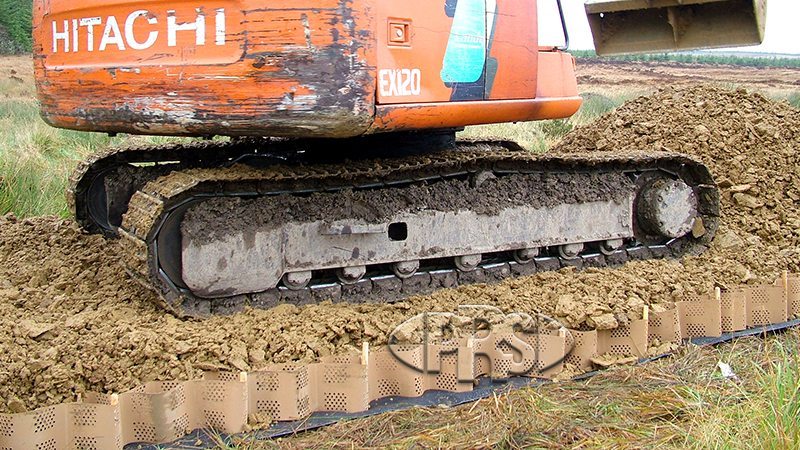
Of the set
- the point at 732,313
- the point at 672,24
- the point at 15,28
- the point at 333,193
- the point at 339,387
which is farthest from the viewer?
the point at 15,28

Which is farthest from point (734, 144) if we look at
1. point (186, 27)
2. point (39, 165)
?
point (39, 165)

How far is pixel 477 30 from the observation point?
5.22m

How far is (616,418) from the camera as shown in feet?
13.4

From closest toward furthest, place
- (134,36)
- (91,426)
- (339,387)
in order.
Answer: (91,426) < (339,387) < (134,36)

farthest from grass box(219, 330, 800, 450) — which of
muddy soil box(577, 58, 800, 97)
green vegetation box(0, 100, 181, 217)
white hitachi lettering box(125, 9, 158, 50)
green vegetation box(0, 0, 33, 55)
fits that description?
green vegetation box(0, 0, 33, 55)

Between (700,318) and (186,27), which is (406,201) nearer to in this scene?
(186,27)

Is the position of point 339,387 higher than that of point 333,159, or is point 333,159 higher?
point 333,159

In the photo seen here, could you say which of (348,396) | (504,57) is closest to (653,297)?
(504,57)

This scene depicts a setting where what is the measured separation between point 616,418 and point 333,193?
2.14m

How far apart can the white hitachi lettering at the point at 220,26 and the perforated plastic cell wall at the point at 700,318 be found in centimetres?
302

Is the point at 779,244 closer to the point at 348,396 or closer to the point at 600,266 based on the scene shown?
the point at 600,266

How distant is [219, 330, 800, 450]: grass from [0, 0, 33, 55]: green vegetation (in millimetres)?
29933

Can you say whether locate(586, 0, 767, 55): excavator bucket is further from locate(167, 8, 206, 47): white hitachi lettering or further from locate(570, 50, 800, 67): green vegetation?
locate(570, 50, 800, 67): green vegetation

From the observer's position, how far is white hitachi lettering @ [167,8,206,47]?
15.3 feet
